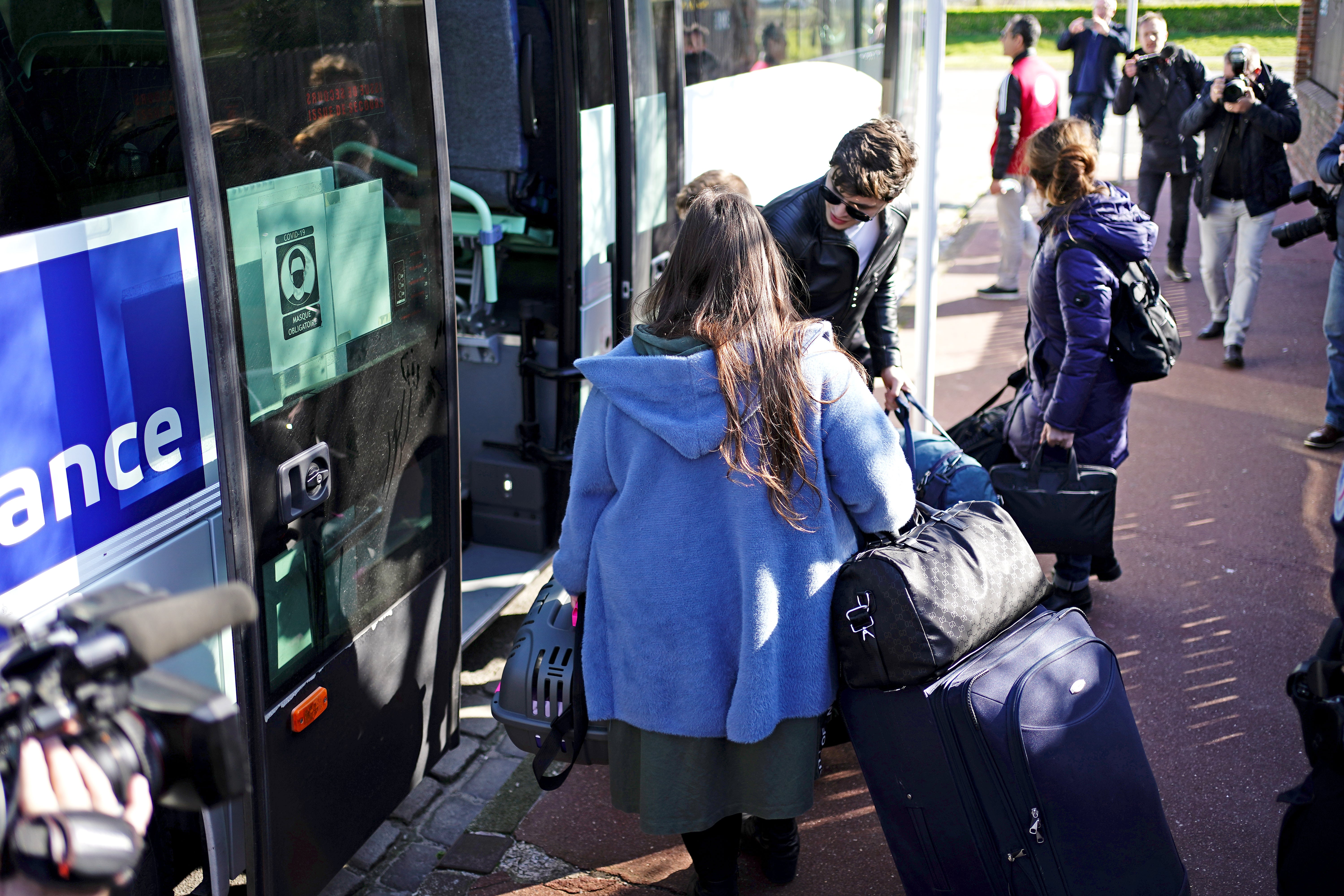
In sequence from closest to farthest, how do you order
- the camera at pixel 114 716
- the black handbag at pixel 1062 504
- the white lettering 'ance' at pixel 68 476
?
the camera at pixel 114 716 < the white lettering 'ance' at pixel 68 476 < the black handbag at pixel 1062 504

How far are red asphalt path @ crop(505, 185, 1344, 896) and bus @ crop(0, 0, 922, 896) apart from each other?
768mm

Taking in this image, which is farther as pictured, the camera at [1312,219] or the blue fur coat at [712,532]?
the camera at [1312,219]

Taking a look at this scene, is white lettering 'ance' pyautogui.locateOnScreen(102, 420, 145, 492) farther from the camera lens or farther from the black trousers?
the black trousers

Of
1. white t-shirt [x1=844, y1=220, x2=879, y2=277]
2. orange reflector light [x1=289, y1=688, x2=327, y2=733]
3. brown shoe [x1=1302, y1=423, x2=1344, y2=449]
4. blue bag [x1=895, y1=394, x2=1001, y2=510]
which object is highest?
white t-shirt [x1=844, y1=220, x2=879, y2=277]

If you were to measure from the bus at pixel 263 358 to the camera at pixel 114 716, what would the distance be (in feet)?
1.02

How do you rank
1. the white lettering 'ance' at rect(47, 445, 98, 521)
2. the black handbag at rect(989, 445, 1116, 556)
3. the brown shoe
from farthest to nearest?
the brown shoe < the black handbag at rect(989, 445, 1116, 556) < the white lettering 'ance' at rect(47, 445, 98, 521)

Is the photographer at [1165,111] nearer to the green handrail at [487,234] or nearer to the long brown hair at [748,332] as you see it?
the green handrail at [487,234]

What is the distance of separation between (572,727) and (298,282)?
3.87ft

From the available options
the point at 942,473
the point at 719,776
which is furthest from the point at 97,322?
the point at 942,473

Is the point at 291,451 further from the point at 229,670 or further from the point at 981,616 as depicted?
the point at 981,616

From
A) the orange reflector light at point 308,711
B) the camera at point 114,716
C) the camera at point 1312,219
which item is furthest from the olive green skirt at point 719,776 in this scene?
the camera at point 1312,219

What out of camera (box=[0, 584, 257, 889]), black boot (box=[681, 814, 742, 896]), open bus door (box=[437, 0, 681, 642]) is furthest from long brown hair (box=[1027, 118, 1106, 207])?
camera (box=[0, 584, 257, 889])

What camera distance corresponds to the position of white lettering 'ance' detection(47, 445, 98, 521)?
1.96 m

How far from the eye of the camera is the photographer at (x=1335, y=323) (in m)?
4.97
